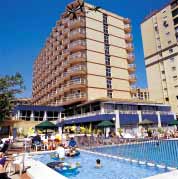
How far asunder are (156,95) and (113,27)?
21905mm

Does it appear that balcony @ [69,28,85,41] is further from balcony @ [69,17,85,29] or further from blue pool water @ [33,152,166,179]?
blue pool water @ [33,152,166,179]

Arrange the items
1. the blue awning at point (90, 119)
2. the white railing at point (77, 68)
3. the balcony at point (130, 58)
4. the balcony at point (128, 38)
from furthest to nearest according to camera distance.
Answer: the balcony at point (128, 38) → the balcony at point (130, 58) → the white railing at point (77, 68) → the blue awning at point (90, 119)

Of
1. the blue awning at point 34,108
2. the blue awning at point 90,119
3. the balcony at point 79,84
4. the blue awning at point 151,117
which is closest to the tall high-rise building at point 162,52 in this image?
the blue awning at point 151,117

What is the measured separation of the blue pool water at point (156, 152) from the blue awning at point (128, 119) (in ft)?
63.0

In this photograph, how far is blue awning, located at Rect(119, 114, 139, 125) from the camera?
3653 cm

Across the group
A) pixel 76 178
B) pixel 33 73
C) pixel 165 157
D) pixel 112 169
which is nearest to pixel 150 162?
pixel 165 157

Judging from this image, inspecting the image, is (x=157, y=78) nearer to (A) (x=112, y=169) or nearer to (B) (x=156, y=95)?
(B) (x=156, y=95)

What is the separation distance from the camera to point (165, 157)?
13016 mm

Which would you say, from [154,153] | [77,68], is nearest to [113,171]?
[154,153]

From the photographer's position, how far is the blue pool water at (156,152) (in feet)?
40.5

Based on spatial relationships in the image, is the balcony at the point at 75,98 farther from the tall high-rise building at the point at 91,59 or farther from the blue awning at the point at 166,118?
the blue awning at the point at 166,118

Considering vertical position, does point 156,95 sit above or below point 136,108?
above

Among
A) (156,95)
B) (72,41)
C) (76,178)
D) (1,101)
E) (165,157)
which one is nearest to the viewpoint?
(76,178)

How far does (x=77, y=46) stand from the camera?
1927 inches
